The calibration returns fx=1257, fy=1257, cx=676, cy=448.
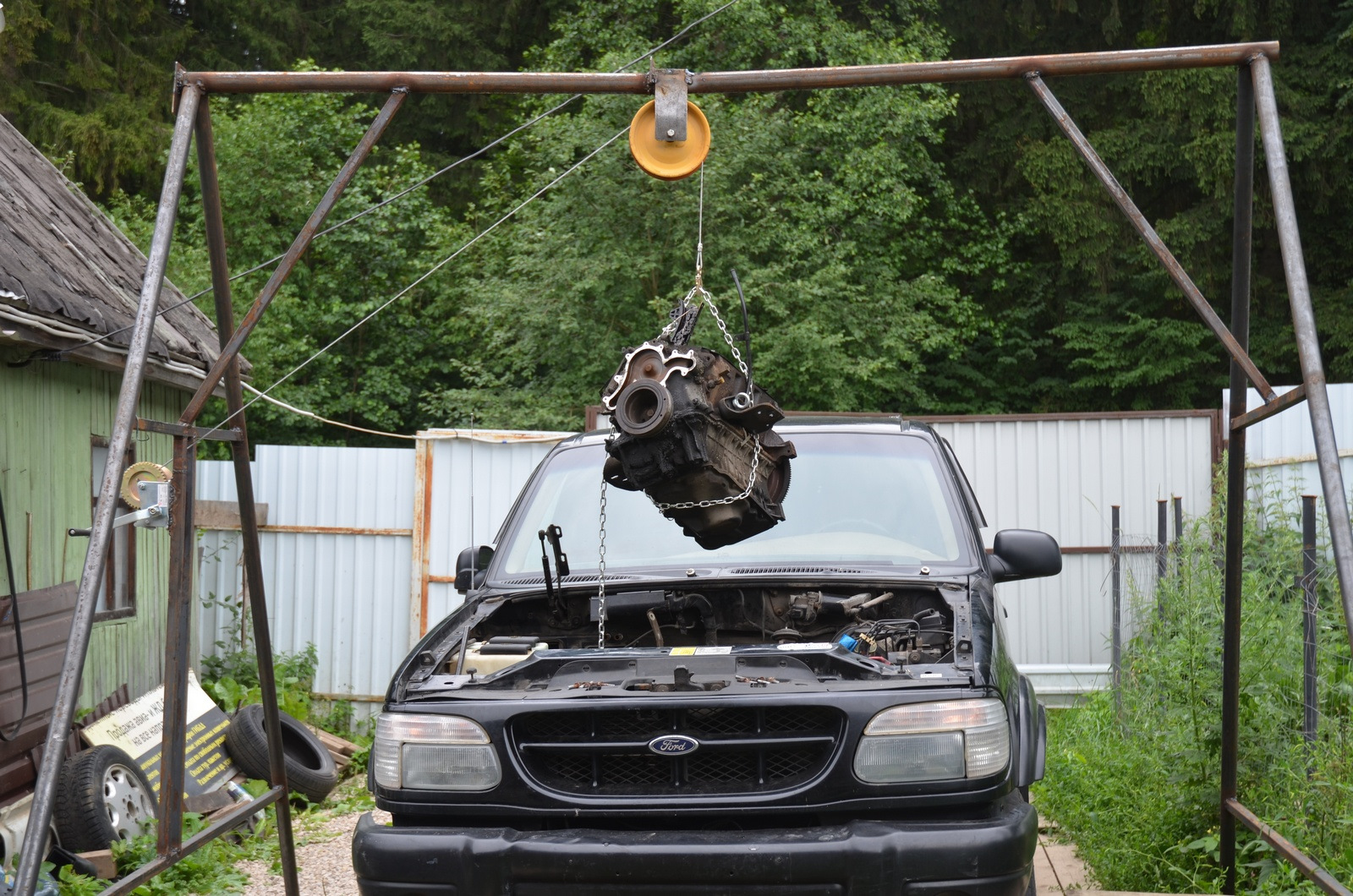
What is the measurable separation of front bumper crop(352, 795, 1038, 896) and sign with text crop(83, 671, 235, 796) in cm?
489

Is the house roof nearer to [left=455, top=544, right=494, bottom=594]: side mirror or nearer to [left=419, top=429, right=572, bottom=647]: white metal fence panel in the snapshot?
[left=419, top=429, right=572, bottom=647]: white metal fence panel

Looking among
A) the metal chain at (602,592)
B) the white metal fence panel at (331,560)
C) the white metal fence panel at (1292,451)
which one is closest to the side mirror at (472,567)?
the metal chain at (602,592)

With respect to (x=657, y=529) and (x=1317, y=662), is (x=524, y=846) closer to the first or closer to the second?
(x=657, y=529)

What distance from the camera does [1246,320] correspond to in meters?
4.64

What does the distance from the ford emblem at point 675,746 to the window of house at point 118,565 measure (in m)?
6.25

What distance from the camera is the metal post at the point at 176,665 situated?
4004 millimetres

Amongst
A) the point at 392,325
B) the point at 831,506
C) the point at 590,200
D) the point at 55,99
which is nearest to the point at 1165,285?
the point at 590,200

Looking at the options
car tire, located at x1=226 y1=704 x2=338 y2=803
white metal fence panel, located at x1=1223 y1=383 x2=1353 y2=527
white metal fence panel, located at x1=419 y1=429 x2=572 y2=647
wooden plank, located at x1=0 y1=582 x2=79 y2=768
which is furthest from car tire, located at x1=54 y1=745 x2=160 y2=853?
white metal fence panel, located at x1=1223 y1=383 x2=1353 y2=527

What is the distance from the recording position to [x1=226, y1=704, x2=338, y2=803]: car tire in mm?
8133

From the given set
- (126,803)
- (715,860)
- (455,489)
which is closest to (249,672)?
(455,489)

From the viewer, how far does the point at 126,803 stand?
7.09 m

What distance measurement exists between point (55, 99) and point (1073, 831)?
68.0 feet

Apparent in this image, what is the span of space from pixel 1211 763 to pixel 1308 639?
0.81 metres

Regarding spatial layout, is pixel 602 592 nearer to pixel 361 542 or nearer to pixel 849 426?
pixel 849 426
